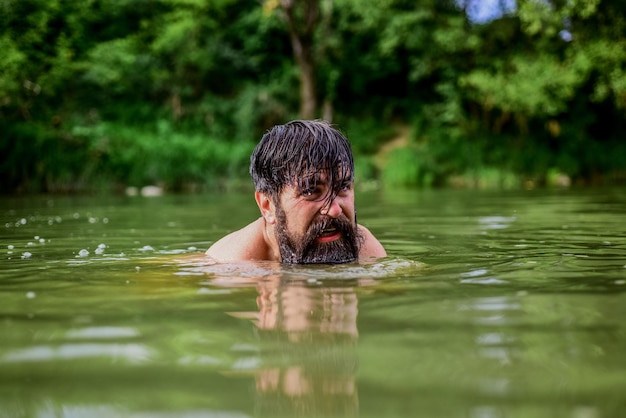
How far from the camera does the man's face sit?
4387 millimetres

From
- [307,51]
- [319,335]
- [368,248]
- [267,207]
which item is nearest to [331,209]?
[267,207]

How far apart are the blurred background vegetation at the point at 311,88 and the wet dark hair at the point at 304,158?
14.2 meters

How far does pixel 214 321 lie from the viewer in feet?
9.66

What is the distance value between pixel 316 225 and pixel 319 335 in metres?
1.85

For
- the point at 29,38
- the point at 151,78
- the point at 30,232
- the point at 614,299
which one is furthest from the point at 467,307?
the point at 151,78

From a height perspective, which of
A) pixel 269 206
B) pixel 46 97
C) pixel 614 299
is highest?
pixel 46 97

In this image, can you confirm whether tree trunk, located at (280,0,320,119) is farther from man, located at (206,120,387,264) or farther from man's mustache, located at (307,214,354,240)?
man's mustache, located at (307,214,354,240)

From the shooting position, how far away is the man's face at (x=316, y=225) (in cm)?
439

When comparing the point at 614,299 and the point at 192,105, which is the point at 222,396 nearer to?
the point at 614,299

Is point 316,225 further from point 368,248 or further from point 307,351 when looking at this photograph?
point 307,351

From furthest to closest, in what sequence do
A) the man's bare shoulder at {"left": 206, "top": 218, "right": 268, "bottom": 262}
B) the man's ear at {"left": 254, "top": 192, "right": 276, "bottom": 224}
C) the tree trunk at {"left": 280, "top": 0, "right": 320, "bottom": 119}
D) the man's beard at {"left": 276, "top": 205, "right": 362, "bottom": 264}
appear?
the tree trunk at {"left": 280, "top": 0, "right": 320, "bottom": 119}
the man's bare shoulder at {"left": 206, "top": 218, "right": 268, "bottom": 262}
the man's ear at {"left": 254, "top": 192, "right": 276, "bottom": 224}
the man's beard at {"left": 276, "top": 205, "right": 362, "bottom": 264}

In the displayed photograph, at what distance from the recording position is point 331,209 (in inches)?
171

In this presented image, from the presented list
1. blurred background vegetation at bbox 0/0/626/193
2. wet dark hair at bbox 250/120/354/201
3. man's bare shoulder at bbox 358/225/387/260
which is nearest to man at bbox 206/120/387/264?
wet dark hair at bbox 250/120/354/201

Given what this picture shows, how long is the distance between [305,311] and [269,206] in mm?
1618
